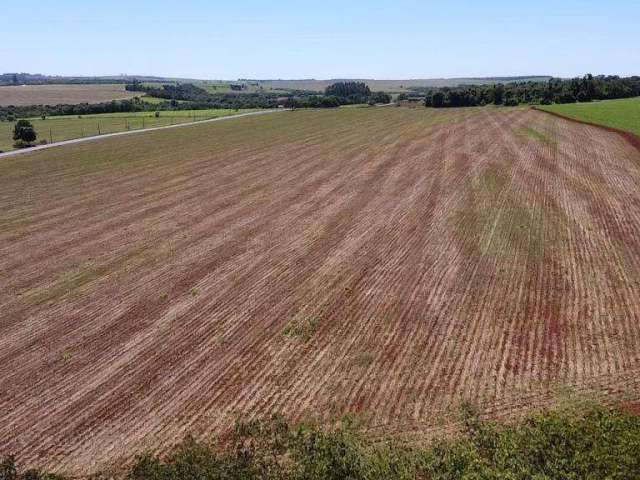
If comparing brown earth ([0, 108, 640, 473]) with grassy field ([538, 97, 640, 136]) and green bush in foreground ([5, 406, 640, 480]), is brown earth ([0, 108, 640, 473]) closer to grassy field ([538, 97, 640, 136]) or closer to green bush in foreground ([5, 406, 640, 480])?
green bush in foreground ([5, 406, 640, 480])

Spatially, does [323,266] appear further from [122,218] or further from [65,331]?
[122,218]

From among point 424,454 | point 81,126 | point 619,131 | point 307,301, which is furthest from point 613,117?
point 81,126

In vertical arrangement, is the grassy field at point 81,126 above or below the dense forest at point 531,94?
below

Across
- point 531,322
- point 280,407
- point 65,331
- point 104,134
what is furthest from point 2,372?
point 104,134

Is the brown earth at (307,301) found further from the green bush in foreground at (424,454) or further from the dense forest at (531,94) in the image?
the dense forest at (531,94)

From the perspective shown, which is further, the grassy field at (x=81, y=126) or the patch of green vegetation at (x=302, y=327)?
the grassy field at (x=81, y=126)

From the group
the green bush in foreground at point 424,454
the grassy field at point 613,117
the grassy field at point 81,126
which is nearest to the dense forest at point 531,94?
the grassy field at point 613,117
